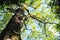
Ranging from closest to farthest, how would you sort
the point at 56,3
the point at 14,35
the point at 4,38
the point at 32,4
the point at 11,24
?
the point at 4,38 < the point at 14,35 < the point at 11,24 < the point at 56,3 < the point at 32,4

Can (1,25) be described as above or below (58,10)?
below

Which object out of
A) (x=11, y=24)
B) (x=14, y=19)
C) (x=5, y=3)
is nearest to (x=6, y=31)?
(x=11, y=24)

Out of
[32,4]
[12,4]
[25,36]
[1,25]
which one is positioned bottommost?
[25,36]

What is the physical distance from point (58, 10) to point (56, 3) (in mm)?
218

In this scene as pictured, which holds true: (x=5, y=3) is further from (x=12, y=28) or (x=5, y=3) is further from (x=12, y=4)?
(x=12, y=28)

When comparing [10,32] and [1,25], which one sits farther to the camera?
[1,25]

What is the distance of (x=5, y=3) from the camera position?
4.84 metres

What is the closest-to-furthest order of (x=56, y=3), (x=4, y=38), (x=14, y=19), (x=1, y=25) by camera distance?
(x=4, y=38) < (x=14, y=19) < (x=56, y=3) < (x=1, y=25)

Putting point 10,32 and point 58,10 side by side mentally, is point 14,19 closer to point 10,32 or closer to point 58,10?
point 10,32

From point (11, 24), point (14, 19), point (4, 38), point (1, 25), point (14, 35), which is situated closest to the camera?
point (4, 38)

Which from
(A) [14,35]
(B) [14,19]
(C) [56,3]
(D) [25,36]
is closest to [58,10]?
(C) [56,3]

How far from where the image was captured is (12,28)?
392cm

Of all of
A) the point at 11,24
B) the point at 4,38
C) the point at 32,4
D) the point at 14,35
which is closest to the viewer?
the point at 4,38

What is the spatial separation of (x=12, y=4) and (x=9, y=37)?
64.1 inches
